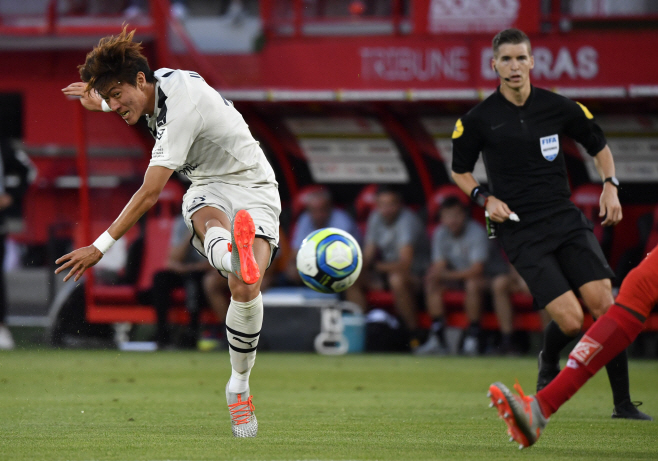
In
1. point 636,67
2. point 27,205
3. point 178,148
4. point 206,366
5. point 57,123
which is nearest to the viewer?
point 178,148

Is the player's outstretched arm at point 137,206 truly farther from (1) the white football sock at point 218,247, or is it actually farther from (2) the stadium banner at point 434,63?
(2) the stadium banner at point 434,63

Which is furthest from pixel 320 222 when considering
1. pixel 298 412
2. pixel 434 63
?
pixel 298 412

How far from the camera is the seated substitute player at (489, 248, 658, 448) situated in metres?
4.43

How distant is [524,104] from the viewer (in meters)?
6.54

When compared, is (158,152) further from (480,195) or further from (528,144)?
(528,144)

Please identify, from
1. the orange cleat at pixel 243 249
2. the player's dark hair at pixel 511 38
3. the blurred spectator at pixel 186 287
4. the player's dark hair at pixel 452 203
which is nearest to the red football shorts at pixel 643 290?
the orange cleat at pixel 243 249

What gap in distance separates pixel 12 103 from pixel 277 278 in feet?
27.7

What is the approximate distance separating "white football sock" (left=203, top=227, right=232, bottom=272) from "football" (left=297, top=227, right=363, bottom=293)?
6.09 feet

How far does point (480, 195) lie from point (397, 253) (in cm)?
651

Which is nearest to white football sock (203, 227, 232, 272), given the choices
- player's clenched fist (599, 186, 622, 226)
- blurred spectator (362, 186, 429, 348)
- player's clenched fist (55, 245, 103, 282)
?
player's clenched fist (55, 245, 103, 282)

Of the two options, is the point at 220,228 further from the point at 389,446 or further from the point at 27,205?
the point at 27,205

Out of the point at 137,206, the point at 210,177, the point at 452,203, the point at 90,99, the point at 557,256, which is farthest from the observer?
the point at 452,203

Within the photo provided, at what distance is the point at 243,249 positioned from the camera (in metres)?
5.23

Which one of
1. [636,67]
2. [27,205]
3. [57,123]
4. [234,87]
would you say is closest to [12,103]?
[27,205]
